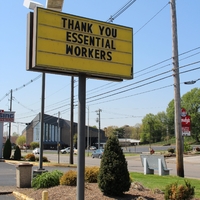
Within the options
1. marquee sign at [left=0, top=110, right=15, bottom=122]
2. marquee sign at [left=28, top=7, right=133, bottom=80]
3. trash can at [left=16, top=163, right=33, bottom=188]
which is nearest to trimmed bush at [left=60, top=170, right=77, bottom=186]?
trash can at [left=16, top=163, right=33, bottom=188]

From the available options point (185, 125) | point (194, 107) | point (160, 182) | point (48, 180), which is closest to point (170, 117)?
point (194, 107)

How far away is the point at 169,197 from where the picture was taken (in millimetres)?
7973

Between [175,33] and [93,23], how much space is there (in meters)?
10.8

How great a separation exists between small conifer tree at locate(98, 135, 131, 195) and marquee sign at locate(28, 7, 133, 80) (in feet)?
7.49

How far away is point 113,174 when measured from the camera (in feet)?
28.5

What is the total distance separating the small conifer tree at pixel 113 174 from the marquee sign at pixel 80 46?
228 centimetres

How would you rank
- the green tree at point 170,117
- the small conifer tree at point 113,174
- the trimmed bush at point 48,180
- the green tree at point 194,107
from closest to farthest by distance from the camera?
1. the small conifer tree at point 113,174
2. the trimmed bush at point 48,180
3. the green tree at point 194,107
4. the green tree at point 170,117

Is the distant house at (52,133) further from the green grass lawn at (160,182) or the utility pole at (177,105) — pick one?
the green grass lawn at (160,182)

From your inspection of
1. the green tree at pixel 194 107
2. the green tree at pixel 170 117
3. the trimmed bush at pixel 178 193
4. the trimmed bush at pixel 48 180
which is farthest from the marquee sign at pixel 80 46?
the green tree at pixel 170 117

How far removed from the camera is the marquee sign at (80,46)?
267 inches

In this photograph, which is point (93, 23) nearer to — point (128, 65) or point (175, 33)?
point (128, 65)

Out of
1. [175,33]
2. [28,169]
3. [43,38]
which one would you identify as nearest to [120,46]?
[43,38]

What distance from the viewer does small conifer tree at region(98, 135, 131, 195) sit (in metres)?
8.71

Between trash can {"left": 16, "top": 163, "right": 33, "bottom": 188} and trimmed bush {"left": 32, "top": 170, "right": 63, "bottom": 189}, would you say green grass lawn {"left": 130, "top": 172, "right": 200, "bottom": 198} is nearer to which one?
trimmed bush {"left": 32, "top": 170, "right": 63, "bottom": 189}
